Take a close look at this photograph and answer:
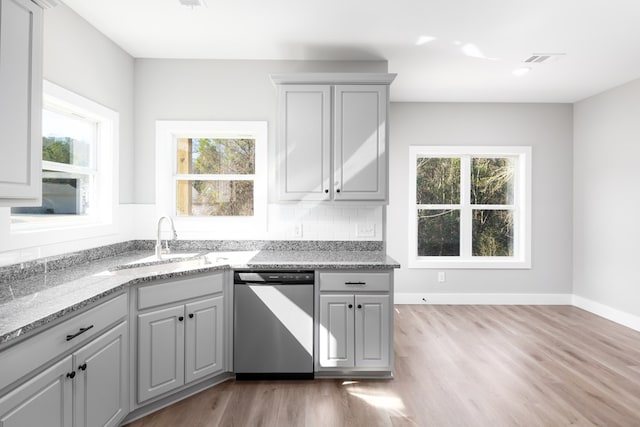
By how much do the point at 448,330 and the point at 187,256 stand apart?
9.17 ft

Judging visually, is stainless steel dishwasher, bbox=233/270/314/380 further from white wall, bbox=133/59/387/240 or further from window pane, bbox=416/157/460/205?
window pane, bbox=416/157/460/205

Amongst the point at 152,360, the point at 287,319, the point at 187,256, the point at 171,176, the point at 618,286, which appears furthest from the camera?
the point at 618,286

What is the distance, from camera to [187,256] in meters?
3.05

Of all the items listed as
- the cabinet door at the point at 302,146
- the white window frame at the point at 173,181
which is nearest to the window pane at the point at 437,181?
the cabinet door at the point at 302,146

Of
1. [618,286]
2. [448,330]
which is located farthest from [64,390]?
[618,286]

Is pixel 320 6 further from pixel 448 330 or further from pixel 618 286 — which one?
pixel 618 286

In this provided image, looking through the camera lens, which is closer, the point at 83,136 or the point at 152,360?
the point at 152,360

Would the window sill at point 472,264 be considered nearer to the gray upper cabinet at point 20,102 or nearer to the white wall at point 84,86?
the white wall at point 84,86

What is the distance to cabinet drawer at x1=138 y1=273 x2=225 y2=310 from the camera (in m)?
2.35

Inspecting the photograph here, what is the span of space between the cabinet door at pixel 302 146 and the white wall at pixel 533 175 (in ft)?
6.92

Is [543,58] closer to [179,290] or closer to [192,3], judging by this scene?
[192,3]

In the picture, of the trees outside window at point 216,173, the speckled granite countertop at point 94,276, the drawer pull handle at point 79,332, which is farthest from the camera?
the trees outside window at point 216,173

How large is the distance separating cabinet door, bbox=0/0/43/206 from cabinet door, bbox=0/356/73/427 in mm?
761

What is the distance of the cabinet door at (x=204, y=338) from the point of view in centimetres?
260
